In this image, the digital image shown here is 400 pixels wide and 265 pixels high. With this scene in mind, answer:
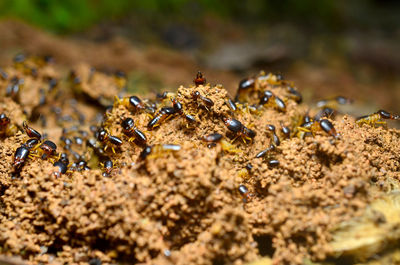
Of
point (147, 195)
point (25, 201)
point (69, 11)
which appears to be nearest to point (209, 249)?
point (147, 195)

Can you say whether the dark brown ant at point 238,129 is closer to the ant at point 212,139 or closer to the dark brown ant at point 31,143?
the ant at point 212,139

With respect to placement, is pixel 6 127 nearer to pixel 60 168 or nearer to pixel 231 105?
pixel 60 168

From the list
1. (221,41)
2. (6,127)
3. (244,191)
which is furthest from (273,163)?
(221,41)

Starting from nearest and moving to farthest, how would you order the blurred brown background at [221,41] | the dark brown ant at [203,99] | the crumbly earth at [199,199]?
the crumbly earth at [199,199] → the dark brown ant at [203,99] → the blurred brown background at [221,41]

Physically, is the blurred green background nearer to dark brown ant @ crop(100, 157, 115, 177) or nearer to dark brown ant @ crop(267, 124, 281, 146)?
dark brown ant @ crop(100, 157, 115, 177)

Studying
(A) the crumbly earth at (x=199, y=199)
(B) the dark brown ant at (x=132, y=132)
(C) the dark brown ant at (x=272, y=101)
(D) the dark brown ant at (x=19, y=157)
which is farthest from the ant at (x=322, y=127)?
(D) the dark brown ant at (x=19, y=157)
